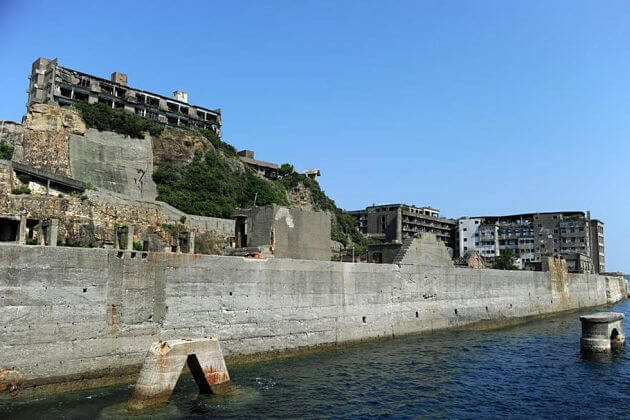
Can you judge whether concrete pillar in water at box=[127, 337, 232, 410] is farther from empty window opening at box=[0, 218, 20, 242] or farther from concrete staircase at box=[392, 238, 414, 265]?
concrete staircase at box=[392, 238, 414, 265]

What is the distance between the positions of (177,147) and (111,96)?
1742cm

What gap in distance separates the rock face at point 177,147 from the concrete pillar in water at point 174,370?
167ft

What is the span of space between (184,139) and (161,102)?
1791 cm

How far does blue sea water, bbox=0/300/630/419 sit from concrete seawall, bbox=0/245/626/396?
952 mm

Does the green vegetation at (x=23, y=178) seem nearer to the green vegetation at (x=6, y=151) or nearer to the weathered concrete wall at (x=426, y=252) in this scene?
the green vegetation at (x=6, y=151)

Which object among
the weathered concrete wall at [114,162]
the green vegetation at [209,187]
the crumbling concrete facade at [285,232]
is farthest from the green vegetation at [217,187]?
the crumbling concrete facade at [285,232]

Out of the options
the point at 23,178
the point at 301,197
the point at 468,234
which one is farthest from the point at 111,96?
the point at 468,234

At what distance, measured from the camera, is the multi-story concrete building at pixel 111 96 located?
67.3m

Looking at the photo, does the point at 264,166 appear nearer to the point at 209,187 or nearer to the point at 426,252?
the point at 209,187

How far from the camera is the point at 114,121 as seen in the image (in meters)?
60.2

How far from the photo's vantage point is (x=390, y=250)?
113ft

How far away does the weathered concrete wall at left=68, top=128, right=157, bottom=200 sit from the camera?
53469 mm

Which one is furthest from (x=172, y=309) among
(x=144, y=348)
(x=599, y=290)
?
(x=599, y=290)

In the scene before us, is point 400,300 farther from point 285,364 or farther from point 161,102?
point 161,102
